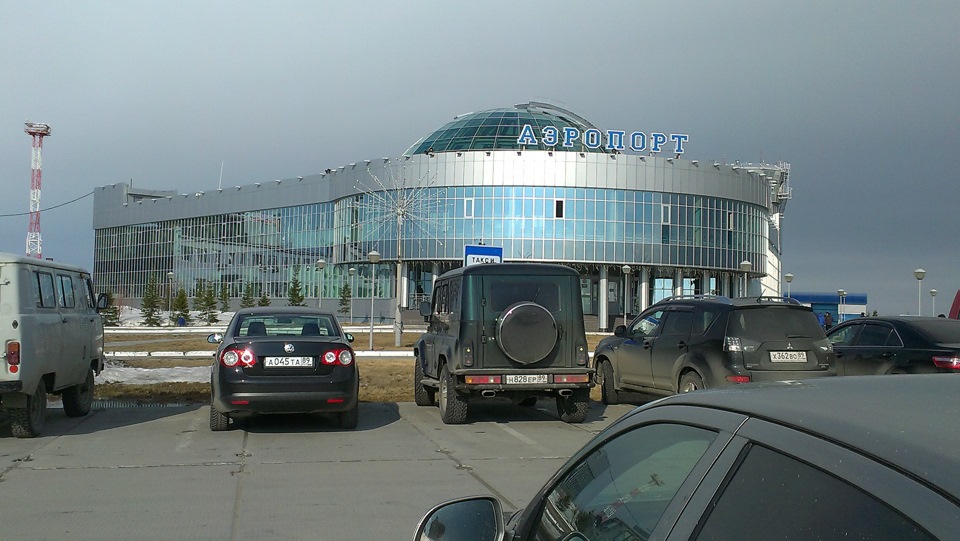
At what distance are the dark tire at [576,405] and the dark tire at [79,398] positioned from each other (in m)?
6.99

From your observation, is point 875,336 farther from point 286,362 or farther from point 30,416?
point 30,416

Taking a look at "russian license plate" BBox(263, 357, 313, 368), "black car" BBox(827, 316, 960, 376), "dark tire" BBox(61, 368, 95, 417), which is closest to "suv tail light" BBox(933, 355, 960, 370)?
"black car" BBox(827, 316, 960, 376)

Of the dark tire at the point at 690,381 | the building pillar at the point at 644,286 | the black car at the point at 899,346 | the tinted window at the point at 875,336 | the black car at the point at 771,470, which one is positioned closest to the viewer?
the black car at the point at 771,470

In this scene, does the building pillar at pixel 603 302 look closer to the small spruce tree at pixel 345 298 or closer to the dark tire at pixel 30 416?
the small spruce tree at pixel 345 298

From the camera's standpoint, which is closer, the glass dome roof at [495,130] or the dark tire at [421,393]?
the dark tire at [421,393]

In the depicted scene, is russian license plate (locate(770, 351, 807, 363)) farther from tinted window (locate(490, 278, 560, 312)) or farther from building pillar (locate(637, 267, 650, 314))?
building pillar (locate(637, 267, 650, 314))

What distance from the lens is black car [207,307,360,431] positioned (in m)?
11.0

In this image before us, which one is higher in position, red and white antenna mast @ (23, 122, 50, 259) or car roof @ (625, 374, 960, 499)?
red and white antenna mast @ (23, 122, 50, 259)

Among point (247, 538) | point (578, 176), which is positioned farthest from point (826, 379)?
point (578, 176)

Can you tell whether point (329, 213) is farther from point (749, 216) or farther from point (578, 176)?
point (749, 216)

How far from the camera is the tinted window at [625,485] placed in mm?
2150

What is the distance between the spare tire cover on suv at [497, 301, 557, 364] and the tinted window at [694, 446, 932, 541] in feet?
33.7

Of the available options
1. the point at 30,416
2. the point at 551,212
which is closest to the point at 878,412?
the point at 30,416

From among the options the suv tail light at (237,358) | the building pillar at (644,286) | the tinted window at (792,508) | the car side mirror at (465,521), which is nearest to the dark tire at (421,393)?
the suv tail light at (237,358)
